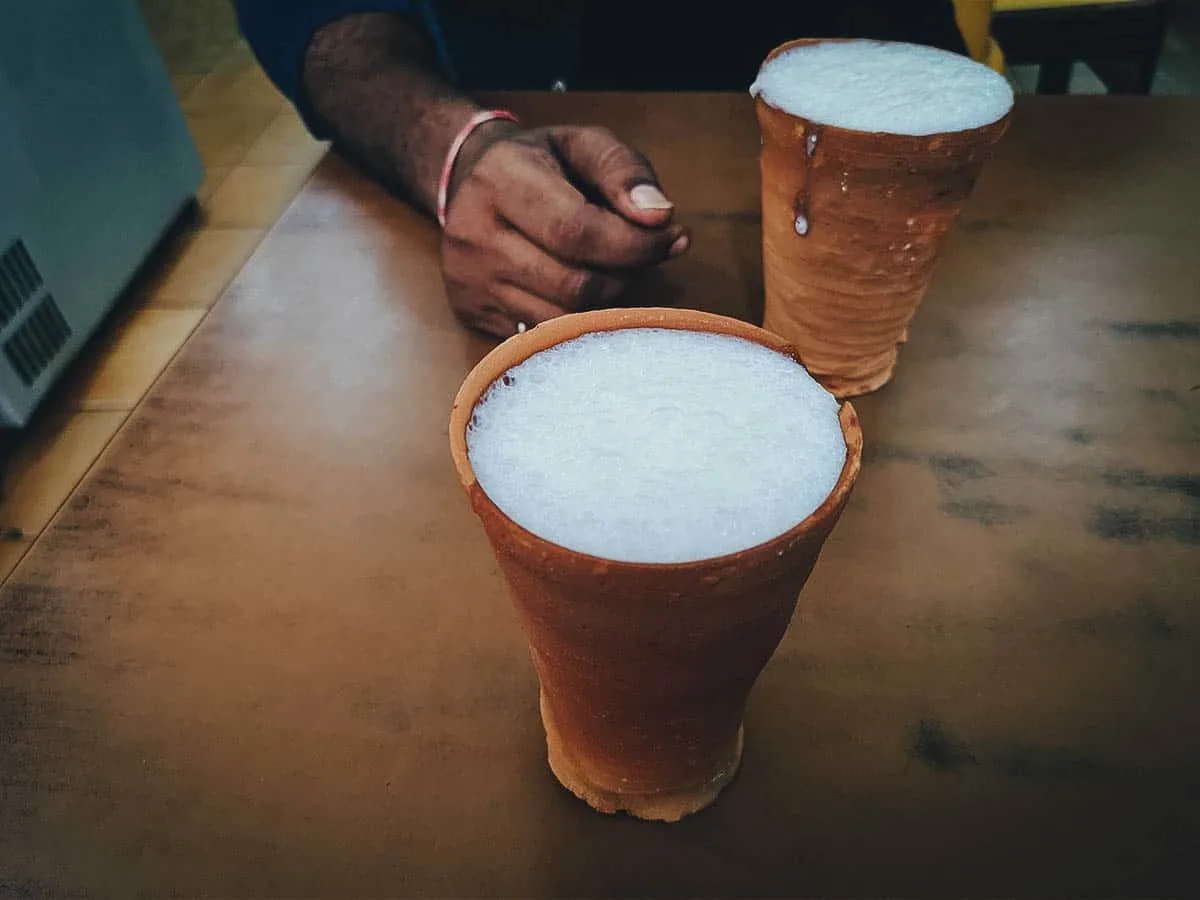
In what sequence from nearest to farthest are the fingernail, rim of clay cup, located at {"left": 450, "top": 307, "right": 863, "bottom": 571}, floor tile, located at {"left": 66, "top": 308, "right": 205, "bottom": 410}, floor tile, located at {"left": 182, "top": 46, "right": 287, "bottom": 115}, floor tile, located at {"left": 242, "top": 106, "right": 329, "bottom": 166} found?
rim of clay cup, located at {"left": 450, "top": 307, "right": 863, "bottom": 571}
the fingernail
floor tile, located at {"left": 66, "top": 308, "right": 205, "bottom": 410}
floor tile, located at {"left": 242, "top": 106, "right": 329, "bottom": 166}
floor tile, located at {"left": 182, "top": 46, "right": 287, "bottom": 115}

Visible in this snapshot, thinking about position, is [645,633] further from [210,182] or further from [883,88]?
[210,182]

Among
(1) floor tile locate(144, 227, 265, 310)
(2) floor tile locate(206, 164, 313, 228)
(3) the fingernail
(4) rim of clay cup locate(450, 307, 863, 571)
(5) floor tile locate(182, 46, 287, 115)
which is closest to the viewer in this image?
(4) rim of clay cup locate(450, 307, 863, 571)

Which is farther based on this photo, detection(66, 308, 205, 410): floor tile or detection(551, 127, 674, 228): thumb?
detection(66, 308, 205, 410): floor tile

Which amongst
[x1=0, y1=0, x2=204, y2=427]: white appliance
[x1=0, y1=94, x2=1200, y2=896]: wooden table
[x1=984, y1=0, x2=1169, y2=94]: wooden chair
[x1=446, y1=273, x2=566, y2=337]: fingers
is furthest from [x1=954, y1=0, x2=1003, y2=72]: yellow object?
[x1=0, y1=0, x2=204, y2=427]: white appliance

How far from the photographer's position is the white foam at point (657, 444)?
324 mm

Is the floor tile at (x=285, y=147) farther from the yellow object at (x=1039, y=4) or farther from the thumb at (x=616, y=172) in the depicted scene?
the thumb at (x=616, y=172)

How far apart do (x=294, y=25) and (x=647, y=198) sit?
65 cm

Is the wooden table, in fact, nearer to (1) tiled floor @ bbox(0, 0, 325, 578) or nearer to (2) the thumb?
(2) the thumb

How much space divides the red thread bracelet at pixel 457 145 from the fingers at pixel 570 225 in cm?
10

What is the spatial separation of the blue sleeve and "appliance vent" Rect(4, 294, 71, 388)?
699mm

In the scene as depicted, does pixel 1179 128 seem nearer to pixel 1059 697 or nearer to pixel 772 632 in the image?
pixel 1059 697

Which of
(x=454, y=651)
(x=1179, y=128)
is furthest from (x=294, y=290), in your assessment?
(x=1179, y=128)

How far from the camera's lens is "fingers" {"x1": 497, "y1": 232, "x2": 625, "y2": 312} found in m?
0.70

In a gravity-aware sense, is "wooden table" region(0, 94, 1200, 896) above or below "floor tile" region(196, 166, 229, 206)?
above
